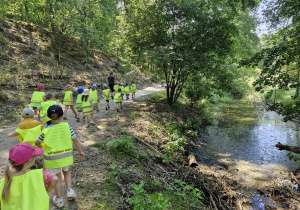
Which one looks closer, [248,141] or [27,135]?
[27,135]

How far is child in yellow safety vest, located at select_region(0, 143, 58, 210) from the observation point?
2.06m

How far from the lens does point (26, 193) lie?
211cm

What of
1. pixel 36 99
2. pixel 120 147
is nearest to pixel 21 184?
pixel 120 147

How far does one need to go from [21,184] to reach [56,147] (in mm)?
1114

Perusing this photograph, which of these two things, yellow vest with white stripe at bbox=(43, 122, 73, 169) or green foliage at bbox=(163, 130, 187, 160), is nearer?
yellow vest with white stripe at bbox=(43, 122, 73, 169)

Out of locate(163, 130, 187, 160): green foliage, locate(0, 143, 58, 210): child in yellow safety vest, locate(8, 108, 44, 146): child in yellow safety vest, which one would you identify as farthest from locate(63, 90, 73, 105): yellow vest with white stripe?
locate(0, 143, 58, 210): child in yellow safety vest

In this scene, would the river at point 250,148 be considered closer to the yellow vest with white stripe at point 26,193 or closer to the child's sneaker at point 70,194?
the child's sneaker at point 70,194

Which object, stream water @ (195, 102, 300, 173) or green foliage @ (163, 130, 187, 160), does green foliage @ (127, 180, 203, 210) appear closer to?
green foliage @ (163, 130, 187, 160)

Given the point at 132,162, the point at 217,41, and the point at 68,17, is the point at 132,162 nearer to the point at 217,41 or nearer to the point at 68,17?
the point at 217,41

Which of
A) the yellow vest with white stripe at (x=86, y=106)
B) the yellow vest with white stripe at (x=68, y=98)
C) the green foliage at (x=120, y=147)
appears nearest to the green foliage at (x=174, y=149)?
the green foliage at (x=120, y=147)

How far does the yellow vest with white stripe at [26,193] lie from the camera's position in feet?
6.83

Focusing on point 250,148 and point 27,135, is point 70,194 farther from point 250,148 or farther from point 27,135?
point 250,148

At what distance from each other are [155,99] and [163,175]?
10.8m

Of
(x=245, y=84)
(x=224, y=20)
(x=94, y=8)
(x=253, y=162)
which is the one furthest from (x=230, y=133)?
(x=245, y=84)
